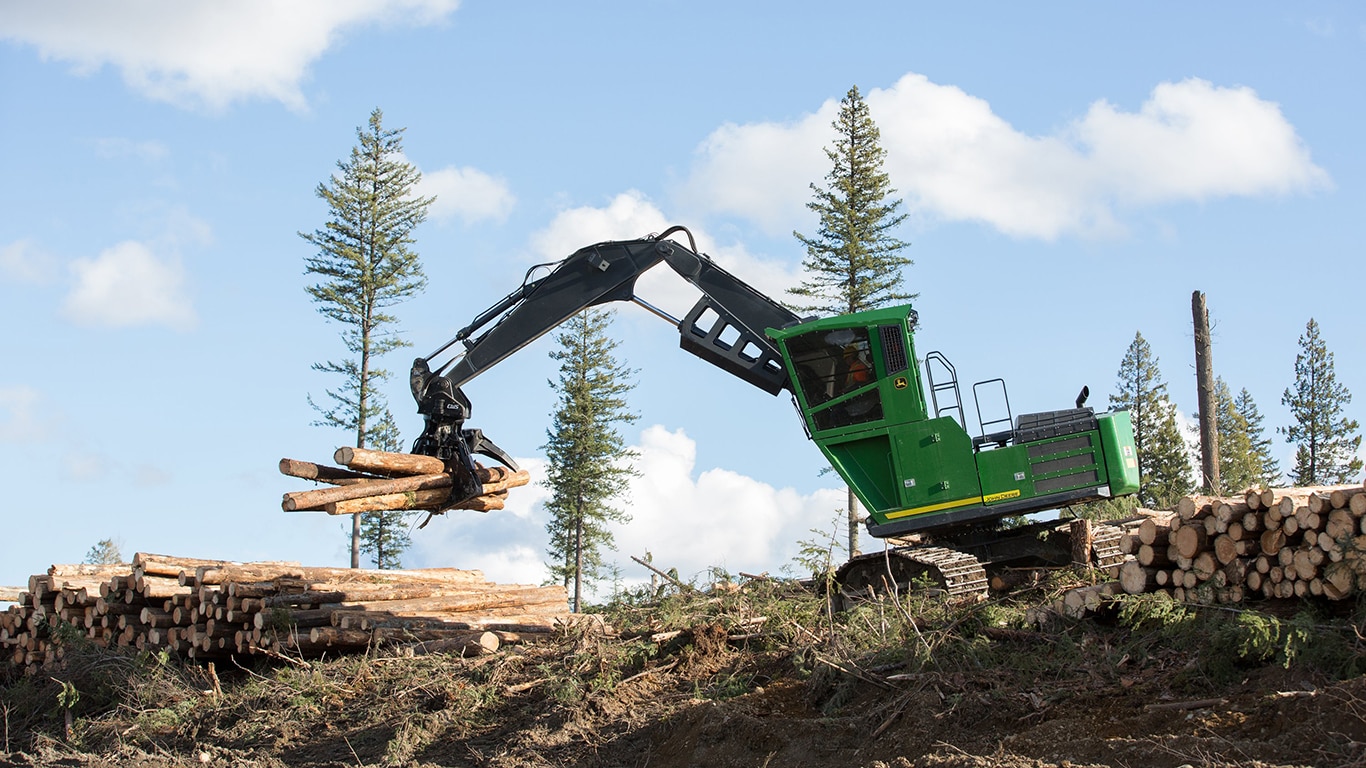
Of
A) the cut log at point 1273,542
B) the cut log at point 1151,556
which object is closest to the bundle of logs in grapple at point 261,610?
the cut log at point 1151,556

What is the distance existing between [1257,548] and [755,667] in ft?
13.5

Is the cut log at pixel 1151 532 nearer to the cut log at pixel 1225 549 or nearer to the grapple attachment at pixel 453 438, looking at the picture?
the cut log at pixel 1225 549

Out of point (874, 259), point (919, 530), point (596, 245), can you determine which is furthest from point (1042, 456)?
point (874, 259)

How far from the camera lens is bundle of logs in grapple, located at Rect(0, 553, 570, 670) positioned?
13.4 metres

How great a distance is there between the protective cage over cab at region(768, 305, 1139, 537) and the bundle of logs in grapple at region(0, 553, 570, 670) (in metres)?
3.70

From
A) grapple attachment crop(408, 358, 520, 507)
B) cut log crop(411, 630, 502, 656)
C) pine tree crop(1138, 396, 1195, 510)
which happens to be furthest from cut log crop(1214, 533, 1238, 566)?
pine tree crop(1138, 396, 1195, 510)

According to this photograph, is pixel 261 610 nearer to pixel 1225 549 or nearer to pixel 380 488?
pixel 380 488

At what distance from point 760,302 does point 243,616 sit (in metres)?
6.97

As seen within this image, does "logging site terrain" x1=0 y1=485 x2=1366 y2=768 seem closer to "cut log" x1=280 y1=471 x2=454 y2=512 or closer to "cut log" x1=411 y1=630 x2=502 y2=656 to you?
"cut log" x1=411 y1=630 x2=502 y2=656

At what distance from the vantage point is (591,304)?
15820mm

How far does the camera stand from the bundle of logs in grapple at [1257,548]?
884 cm

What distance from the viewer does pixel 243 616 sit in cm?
1381

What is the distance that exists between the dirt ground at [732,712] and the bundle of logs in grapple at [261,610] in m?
0.42

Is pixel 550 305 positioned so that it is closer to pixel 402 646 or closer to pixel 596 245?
pixel 596 245
